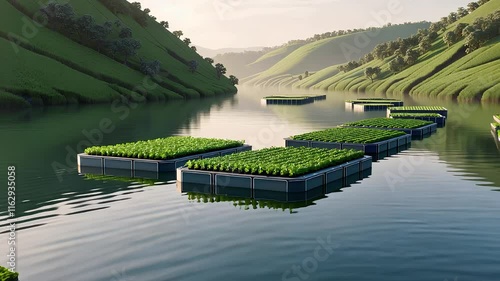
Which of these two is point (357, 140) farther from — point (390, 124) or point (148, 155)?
point (148, 155)

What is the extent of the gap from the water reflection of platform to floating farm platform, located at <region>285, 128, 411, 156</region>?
15.2m

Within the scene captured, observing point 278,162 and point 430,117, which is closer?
point 278,162

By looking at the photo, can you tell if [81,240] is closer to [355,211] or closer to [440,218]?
[355,211]

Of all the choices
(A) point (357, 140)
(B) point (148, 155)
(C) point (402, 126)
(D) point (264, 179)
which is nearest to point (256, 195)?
(D) point (264, 179)

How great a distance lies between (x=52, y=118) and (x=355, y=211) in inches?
3142

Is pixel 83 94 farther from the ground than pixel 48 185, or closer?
farther from the ground

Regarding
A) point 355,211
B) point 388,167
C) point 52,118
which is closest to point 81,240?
point 355,211

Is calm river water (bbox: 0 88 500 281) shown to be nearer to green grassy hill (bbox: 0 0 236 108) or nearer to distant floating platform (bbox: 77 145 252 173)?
distant floating platform (bbox: 77 145 252 173)

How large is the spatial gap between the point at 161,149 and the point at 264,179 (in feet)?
47.4

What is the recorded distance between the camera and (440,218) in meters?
29.0

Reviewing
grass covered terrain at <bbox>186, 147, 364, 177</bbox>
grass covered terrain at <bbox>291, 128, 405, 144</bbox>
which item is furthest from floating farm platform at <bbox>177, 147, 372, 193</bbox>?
grass covered terrain at <bbox>291, 128, 405, 144</bbox>

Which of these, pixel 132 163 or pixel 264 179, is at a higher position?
pixel 132 163

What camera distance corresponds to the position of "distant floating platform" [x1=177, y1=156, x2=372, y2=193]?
35219 mm

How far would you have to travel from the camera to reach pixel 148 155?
147ft
